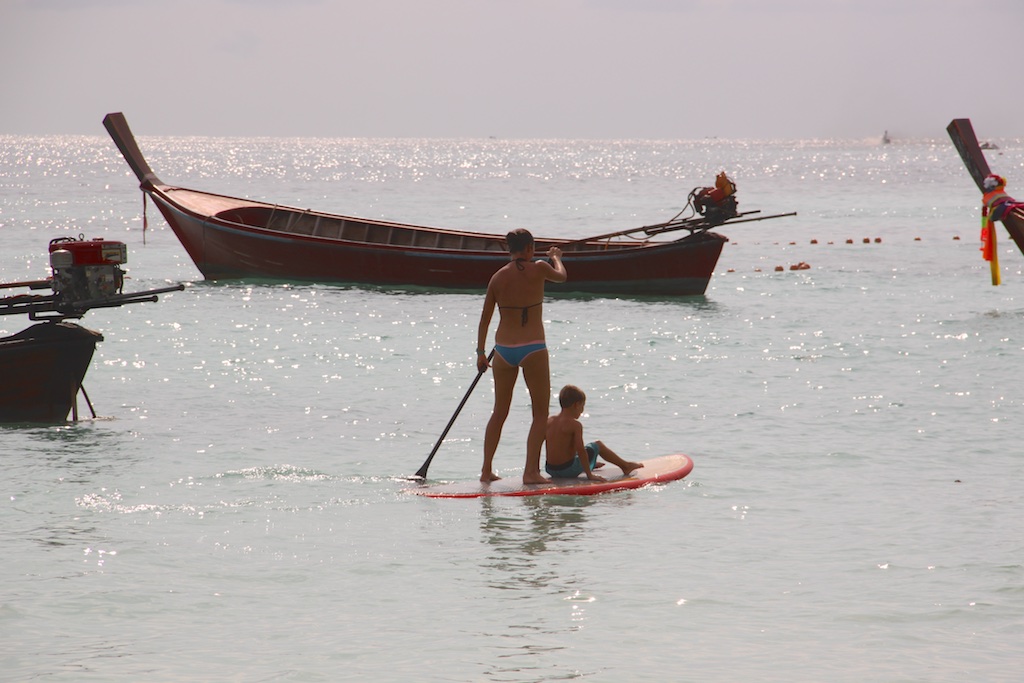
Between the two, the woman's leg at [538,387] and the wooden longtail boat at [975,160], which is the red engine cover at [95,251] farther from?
the wooden longtail boat at [975,160]

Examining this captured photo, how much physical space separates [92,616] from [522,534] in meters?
3.12

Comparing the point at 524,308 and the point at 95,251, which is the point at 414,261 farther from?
the point at 524,308

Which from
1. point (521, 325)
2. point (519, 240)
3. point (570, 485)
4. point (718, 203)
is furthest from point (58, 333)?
point (718, 203)

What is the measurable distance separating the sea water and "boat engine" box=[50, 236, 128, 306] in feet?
4.95

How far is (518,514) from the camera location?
31.5ft

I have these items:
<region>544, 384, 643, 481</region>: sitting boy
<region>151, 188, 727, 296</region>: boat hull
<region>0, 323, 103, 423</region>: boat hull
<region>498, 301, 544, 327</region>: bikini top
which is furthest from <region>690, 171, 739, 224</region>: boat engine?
<region>498, 301, 544, 327</region>: bikini top

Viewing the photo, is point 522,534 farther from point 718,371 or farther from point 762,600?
point 718,371

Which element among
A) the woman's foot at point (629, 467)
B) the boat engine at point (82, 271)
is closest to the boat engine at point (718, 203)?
the boat engine at point (82, 271)

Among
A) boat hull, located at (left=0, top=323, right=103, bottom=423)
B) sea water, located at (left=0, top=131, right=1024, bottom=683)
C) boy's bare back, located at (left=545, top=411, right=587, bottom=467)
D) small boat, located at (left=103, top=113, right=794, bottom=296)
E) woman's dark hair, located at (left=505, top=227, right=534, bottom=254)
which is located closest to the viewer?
sea water, located at (left=0, top=131, right=1024, bottom=683)

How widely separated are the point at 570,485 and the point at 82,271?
5775 millimetres

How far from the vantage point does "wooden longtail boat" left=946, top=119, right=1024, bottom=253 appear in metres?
23.4

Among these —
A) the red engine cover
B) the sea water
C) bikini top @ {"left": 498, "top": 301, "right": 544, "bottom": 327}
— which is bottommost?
the sea water

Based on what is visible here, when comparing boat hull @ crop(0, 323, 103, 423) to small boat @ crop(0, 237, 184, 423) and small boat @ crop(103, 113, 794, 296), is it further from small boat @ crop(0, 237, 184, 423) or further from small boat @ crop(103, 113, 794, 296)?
small boat @ crop(103, 113, 794, 296)

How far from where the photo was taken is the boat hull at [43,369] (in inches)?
502
